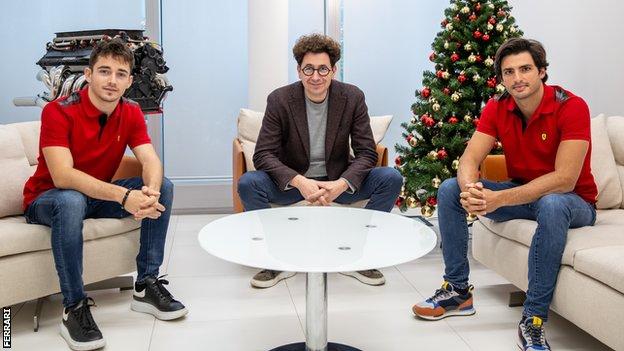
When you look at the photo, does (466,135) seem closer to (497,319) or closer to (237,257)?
(497,319)

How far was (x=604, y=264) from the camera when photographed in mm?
2367

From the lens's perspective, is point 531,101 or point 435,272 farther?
point 435,272

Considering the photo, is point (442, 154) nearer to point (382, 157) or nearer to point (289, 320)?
point (382, 157)

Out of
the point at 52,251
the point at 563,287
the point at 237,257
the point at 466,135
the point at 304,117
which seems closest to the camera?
the point at 237,257

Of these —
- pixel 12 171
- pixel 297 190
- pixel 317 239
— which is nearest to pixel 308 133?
Answer: pixel 297 190

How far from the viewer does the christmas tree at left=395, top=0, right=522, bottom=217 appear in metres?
3.98

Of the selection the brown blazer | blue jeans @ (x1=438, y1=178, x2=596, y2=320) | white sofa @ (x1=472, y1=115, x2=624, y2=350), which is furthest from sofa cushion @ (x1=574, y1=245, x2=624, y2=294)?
the brown blazer

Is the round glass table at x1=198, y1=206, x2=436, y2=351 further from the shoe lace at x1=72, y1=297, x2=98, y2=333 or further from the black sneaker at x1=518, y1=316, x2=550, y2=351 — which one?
the shoe lace at x1=72, y1=297, x2=98, y2=333

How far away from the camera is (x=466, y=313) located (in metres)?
2.97

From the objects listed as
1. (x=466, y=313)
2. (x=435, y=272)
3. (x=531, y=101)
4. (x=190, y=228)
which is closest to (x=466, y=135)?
(x=435, y=272)

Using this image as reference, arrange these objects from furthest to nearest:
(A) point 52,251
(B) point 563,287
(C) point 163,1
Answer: (C) point 163,1
(A) point 52,251
(B) point 563,287

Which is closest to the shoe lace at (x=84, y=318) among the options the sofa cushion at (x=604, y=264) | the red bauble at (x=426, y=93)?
the sofa cushion at (x=604, y=264)

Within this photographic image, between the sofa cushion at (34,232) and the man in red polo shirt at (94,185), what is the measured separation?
45 millimetres

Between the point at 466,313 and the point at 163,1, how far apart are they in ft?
13.7
